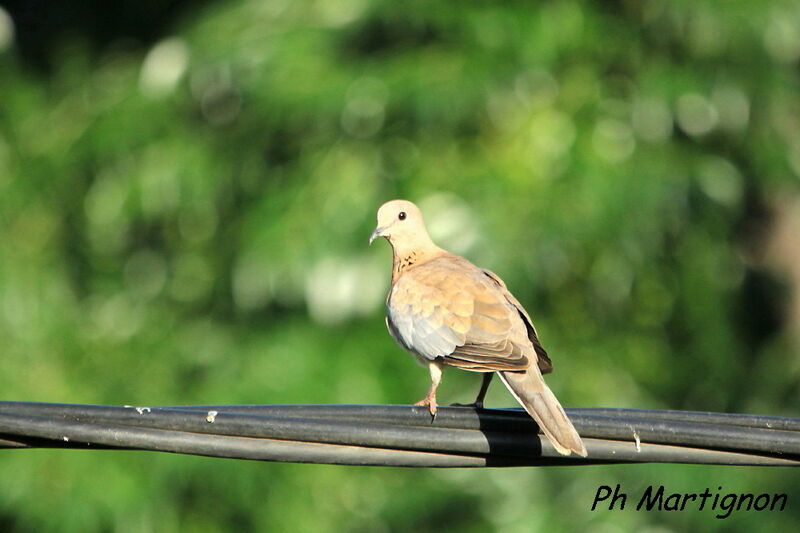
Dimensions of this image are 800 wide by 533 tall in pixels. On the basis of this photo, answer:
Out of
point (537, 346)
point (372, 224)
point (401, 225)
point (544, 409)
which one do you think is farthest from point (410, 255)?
point (544, 409)

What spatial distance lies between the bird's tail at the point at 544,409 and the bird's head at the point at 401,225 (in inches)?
51.8

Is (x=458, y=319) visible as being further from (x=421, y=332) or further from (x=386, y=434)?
(x=386, y=434)

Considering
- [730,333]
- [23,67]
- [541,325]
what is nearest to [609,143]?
[541,325]

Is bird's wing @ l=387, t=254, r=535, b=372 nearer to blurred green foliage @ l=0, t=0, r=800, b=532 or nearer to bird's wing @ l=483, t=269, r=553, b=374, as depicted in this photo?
bird's wing @ l=483, t=269, r=553, b=374

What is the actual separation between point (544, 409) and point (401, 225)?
1.76 m

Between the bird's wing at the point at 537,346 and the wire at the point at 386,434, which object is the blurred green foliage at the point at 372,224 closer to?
the bird's wing at the point at 537,346

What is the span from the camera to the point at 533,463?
273 centimetres

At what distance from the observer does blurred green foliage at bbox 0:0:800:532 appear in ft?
18.6

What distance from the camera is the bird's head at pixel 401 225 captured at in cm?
463

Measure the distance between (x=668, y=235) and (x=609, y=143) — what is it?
66 centimetres

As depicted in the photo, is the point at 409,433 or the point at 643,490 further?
the point at 643,490

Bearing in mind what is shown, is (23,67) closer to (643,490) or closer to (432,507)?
(432,507)

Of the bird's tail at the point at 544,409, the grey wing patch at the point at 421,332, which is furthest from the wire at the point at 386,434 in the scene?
the grey wing patch at the point at 421,332

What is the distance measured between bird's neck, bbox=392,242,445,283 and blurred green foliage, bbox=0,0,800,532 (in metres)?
0.99
